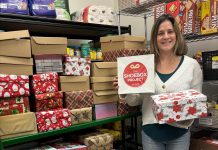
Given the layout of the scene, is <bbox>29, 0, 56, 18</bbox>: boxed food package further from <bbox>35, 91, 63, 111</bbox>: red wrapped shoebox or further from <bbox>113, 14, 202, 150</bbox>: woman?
<bbox>113, 14, 202, 150</bbox>: woman

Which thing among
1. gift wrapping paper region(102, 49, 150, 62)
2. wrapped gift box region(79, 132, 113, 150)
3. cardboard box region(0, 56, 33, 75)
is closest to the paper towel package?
gift wrapping paper region(102, 49, 150, 62)

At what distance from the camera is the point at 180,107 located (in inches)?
59.5

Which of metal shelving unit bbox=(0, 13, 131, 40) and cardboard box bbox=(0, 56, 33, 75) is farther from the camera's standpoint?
metal shelving unit bbox=(0, 13, 131, 40)

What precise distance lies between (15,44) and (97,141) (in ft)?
3.03

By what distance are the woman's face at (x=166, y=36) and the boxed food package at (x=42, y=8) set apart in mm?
911

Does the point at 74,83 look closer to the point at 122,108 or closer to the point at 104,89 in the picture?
the point at 104,89

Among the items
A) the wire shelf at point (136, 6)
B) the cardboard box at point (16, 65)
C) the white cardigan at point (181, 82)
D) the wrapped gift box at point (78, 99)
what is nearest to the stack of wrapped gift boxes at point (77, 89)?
the wrapped gift box at point (78, 99)

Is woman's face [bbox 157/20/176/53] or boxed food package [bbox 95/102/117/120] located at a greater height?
woman's face [bbox 157/20/176/53]

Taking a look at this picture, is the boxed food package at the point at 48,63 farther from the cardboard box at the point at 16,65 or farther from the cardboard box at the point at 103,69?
the cardboard box at the point at 103,69

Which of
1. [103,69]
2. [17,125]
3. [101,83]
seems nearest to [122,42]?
[103,69]

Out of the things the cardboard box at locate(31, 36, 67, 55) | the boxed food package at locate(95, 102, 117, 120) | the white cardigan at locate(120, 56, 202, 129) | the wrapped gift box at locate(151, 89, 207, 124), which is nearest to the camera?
the wrapped gift box at locate(151, 89, 207, 124)

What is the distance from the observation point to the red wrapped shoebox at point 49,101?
1681mm

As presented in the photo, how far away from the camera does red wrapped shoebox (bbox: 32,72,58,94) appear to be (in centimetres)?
168

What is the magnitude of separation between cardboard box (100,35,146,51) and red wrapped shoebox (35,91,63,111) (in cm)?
64
